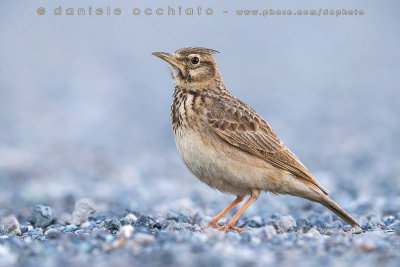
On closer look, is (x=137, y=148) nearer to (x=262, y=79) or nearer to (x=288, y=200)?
(x=288, y=200)

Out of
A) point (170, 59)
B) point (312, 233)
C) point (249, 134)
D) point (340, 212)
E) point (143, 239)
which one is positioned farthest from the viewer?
point (170, 59)

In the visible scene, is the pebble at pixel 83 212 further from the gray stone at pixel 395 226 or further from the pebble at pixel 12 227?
the gray stone at pixel 395 226

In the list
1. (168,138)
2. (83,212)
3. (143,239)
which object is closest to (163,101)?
(168,138)

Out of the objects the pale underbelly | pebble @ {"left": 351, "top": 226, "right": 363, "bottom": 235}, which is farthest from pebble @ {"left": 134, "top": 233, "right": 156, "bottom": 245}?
pebble @ {"left": 351, "top": 226, "right": 363, "bottom": 235}

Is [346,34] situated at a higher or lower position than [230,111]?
lower

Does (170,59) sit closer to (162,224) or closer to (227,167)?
(227,167)

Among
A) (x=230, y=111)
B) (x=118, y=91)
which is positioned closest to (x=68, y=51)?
(x=118, y=91)

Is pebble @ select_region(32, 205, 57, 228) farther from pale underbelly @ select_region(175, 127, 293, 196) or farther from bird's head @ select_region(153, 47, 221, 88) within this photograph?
bird's head @ select_region(153, 47, 221, 88)

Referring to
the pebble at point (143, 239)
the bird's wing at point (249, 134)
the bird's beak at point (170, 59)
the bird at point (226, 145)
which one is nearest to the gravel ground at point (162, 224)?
the pebble at point (143, 239)
